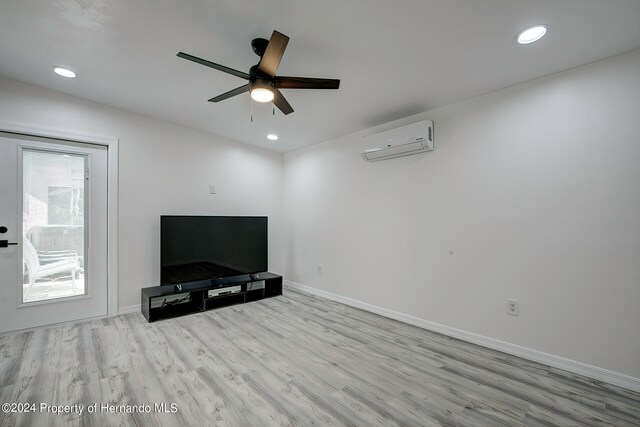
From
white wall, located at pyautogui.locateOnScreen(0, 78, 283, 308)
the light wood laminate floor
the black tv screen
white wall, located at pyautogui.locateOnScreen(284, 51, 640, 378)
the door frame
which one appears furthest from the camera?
the black tv screen

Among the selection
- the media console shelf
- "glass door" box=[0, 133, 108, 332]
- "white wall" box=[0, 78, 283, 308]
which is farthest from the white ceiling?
the media console shelf

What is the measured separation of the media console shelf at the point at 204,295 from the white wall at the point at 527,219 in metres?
1.49

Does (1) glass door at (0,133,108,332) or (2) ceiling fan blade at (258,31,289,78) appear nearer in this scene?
(2) ceiling fan blade at (258,31,289,78)

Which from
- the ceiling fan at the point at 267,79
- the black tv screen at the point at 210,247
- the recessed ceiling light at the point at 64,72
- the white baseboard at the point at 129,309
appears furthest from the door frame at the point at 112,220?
the ceiling fan at the point at 267,79

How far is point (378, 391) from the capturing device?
1930mm

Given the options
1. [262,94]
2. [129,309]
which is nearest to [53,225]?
[129,309]

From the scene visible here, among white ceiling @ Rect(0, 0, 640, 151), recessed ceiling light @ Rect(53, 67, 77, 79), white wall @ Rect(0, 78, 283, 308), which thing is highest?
recessed ceiling light @ Rect(53, 67, 77, 79)

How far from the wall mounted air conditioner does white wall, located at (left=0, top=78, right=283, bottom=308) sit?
6.98ft

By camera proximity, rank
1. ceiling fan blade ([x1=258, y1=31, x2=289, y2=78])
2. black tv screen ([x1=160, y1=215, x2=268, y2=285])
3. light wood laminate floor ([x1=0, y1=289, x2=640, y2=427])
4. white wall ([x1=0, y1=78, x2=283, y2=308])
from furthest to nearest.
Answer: black tv screen ([x1=160, y1=215, x2=268, y2=285]), white wall ([x1=0, y1=78, x2=283, y2=308]), light wood laminate floor ([x1=0, y1=289, x2=640, y2=427]), ceiling fan blade ([x1=258, y1=31, x2=289, y2=78])

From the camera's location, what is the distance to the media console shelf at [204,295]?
10.7 feet

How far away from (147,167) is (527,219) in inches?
166

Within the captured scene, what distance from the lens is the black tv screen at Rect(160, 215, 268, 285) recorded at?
3.38m

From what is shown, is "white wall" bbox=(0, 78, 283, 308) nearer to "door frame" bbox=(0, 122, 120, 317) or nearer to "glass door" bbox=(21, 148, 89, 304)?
"door frame" bbox=(0, 122, 120, 317)

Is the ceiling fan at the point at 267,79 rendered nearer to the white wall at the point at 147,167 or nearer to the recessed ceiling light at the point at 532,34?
the recessed ceiling light at the point at 532,34
